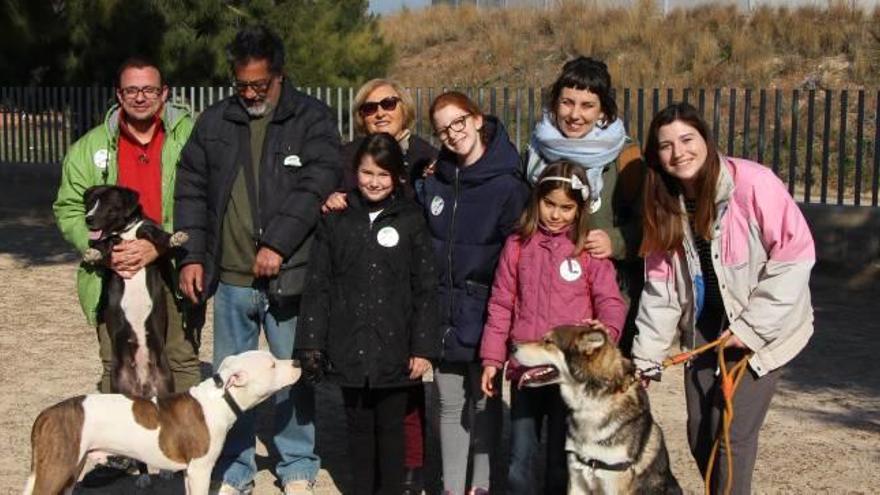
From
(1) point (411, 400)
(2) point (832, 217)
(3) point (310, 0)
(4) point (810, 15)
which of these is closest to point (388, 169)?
(1) point (411, 400)

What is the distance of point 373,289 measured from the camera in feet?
17.4

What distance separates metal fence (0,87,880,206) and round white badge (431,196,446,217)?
877cm

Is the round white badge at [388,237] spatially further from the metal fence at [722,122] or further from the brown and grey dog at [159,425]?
the metal fence at [722,122]

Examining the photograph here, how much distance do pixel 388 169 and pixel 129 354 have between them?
1580 millimetres

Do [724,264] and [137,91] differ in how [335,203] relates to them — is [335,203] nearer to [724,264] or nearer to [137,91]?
[137,91]

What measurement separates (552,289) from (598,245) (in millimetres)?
270

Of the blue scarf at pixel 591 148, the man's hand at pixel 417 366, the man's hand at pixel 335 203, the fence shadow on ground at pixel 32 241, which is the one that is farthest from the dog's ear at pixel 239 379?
the fence shadow on ground at pixel 32 241

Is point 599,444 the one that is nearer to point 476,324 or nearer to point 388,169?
point 476,324

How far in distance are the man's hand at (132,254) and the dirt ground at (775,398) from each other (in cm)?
138

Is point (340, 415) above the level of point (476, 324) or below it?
below

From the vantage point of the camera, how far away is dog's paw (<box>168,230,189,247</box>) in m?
5.46

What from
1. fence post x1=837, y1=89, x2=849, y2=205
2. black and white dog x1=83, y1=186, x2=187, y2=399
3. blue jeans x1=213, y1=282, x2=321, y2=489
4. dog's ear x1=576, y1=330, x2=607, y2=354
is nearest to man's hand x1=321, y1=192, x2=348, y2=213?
blue jeans x1=213, y1=282, x2=321, y2=489

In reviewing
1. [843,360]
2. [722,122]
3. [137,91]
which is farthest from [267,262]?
[722,122]

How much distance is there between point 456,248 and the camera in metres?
5.36
